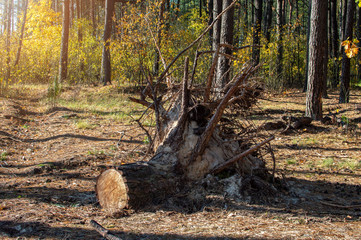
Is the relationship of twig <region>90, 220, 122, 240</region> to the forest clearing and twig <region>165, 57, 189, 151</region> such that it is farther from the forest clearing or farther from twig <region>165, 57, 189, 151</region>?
twig <region>165, 57, 189, 151</region>

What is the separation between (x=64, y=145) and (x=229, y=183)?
13.6 ft

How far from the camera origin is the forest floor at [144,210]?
281cm

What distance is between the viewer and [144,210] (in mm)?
3391

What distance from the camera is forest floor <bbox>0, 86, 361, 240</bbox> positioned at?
2.81m

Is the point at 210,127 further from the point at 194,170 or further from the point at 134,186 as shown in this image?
the point at 134,186

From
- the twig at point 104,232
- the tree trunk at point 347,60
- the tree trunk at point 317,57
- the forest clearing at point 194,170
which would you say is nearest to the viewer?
the twig at point 104,232

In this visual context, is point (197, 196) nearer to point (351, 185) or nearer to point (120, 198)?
point (120, 198)

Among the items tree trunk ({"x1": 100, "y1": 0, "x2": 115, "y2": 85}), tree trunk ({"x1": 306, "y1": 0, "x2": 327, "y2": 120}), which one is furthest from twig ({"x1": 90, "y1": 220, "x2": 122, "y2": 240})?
tree trunk ({"x1": 100, "y1": 0, "x2": 115, "y2": 85})

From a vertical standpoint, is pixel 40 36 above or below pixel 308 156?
above

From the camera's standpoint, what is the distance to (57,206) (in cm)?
345

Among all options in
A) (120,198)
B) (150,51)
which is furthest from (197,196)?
(150,51)

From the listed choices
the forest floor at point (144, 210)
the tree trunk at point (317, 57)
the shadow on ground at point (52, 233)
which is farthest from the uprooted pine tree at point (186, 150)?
the tree trunk at point (317, 57)

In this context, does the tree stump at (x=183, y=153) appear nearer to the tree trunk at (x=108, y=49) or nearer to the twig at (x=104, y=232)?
the twig at (x=104, y=232)

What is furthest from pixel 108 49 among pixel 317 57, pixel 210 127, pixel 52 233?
pixel 52 233
